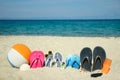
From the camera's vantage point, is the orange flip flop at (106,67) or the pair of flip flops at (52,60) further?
the pair of flip flops at (52,60)

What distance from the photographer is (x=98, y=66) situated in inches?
250

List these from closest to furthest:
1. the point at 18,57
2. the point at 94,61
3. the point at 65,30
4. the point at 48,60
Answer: the point at 94,61 < the point at 18,57 < the point at 48,60 < the point at 65,30

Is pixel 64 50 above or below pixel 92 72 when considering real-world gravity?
above

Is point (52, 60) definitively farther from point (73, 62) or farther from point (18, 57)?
point (18, 57)

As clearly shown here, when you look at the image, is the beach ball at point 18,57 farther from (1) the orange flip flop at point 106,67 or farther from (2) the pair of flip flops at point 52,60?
(1) the orange flip flop at point 106,67

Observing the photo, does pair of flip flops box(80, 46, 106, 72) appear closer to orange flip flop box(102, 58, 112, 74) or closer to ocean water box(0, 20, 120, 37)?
orange flip flop box(102, 58, 112, 74)

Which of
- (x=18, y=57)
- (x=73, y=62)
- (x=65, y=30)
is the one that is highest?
(x=65, y=30)

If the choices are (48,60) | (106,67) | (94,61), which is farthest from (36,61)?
(106,67)

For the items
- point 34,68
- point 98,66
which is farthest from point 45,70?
point 98,66

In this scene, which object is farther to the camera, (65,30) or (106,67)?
(65,30)

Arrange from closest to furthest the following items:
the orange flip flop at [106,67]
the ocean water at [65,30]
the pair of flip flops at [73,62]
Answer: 1. the orange flip flop at [106,67]
2. the pair of flip flops at [73,62]
3. the ocean water at [65,30]

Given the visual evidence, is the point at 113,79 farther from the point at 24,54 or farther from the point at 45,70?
the point at 24,54

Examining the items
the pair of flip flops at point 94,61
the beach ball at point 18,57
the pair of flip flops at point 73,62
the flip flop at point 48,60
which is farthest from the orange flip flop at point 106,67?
the beach ball at point 18,57

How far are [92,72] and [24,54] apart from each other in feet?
6.69
